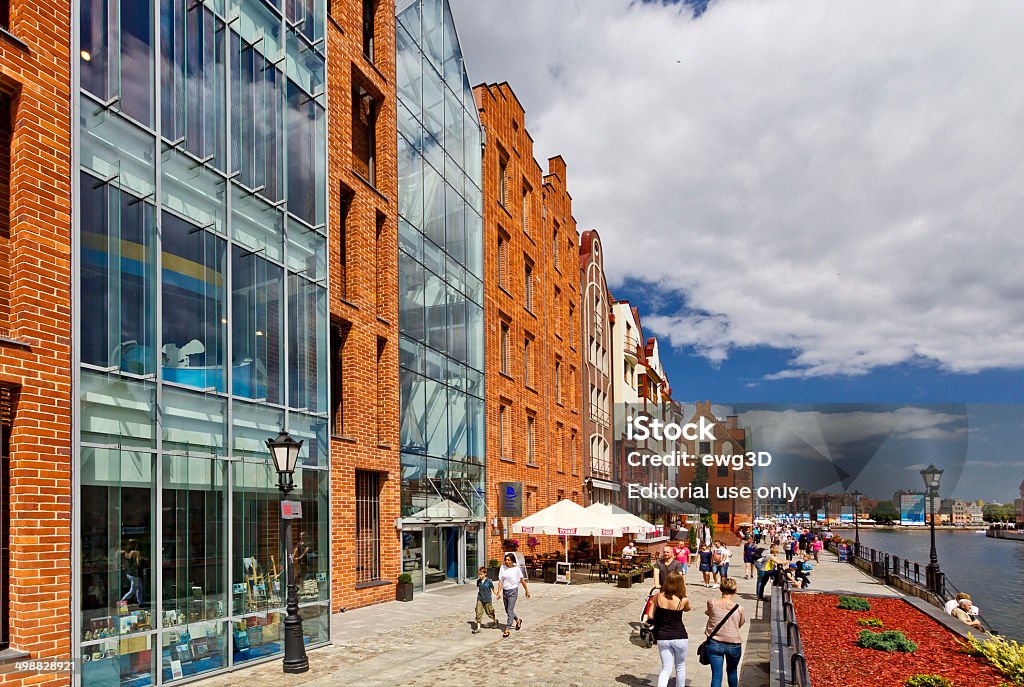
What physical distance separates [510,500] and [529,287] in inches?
413

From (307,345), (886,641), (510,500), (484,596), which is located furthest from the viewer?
(510,500)

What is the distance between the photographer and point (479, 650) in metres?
15.3

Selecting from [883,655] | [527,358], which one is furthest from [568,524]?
[883,655]

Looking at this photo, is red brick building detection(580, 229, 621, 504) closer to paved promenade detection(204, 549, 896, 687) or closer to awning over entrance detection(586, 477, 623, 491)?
awning over entrance detection(586, 477, 623, 491)

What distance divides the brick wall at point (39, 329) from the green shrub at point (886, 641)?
12.2m

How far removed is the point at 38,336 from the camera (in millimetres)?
10336

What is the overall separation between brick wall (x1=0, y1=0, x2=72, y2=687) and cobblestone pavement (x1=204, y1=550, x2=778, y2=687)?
10.3 feet

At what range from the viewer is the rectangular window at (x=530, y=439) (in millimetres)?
35875

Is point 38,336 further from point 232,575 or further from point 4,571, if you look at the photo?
point 232,575

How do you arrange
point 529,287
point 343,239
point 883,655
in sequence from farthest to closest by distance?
point 529,287, point 343,239, point 883,655

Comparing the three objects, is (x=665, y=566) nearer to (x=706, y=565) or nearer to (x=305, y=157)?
(x=305, y=157)

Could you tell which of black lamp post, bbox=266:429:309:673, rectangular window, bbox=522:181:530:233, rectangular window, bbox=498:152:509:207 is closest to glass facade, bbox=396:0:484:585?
rectangular window, bbox=498:152:509:207

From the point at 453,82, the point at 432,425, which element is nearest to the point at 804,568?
the point at 432,425

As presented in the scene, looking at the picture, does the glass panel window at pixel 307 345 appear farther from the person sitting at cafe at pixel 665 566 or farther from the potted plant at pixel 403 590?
the potted plant at pixel 403 590
